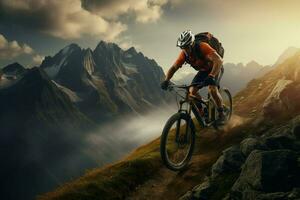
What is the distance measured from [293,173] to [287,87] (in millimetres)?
16529

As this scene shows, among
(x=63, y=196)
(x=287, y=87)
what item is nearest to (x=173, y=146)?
(x=63, y=196)

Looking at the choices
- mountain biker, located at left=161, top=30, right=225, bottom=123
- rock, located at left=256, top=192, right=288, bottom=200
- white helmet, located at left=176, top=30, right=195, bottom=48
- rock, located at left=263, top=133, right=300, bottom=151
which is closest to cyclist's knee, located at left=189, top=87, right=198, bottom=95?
mountain biker, located at left=161, top=30, right=225, bottom=123

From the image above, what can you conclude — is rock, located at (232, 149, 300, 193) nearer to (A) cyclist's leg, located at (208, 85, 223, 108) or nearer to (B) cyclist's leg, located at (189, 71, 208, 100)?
(B) cyclist's leg, located at (189, 71, 208, 100)

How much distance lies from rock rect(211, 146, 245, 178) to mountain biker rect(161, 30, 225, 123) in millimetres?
2658

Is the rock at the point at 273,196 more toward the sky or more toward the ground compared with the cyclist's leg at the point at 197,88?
more toward the ground

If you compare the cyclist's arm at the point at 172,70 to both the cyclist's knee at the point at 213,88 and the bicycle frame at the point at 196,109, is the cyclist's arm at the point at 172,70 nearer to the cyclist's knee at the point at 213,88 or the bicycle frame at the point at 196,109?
the bicycle frame at the point at 196,109

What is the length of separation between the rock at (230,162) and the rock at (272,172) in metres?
3.76

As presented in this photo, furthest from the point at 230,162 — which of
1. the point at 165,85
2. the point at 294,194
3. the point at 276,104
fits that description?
the point at 276,104

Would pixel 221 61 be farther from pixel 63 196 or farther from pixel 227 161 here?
pixel 63 196

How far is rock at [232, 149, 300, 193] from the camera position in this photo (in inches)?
485

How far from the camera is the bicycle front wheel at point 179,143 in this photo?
15570mm

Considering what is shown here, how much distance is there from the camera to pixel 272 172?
12.6 meters

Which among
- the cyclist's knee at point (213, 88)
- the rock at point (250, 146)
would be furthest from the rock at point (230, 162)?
the cyclist's knee at point (213, 88)

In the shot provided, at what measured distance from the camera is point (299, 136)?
1595 centimetres
